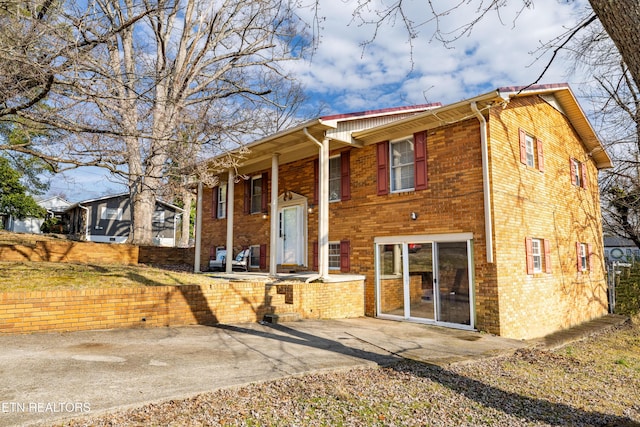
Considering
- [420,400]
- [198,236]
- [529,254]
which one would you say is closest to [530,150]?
[529,254]

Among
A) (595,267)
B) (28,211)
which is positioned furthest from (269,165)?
(28,211)

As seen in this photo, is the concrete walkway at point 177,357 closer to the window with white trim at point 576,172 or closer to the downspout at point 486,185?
the downspout at point 486,185

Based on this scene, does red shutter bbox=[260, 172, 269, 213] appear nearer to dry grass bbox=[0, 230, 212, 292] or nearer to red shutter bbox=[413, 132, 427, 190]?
dry grass bbox=[0, 230, 212, 292]

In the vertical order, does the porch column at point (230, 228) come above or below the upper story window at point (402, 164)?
below

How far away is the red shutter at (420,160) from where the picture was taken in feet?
34.8

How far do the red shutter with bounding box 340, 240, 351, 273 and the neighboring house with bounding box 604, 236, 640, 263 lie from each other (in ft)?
58.3

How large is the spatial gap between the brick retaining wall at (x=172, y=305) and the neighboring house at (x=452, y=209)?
851mm

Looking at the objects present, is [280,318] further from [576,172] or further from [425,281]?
[576,172]

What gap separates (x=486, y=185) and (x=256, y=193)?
9.10m

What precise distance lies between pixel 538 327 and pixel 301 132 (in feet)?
26.1

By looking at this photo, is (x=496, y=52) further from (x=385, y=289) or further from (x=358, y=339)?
(x=385, y=289)

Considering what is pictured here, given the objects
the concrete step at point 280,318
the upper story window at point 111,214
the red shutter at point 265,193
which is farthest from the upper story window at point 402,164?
the upper story window at point 111,214

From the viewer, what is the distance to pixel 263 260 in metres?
15.0

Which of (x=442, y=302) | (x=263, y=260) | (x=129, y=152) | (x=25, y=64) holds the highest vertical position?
(x=25, y=64)
